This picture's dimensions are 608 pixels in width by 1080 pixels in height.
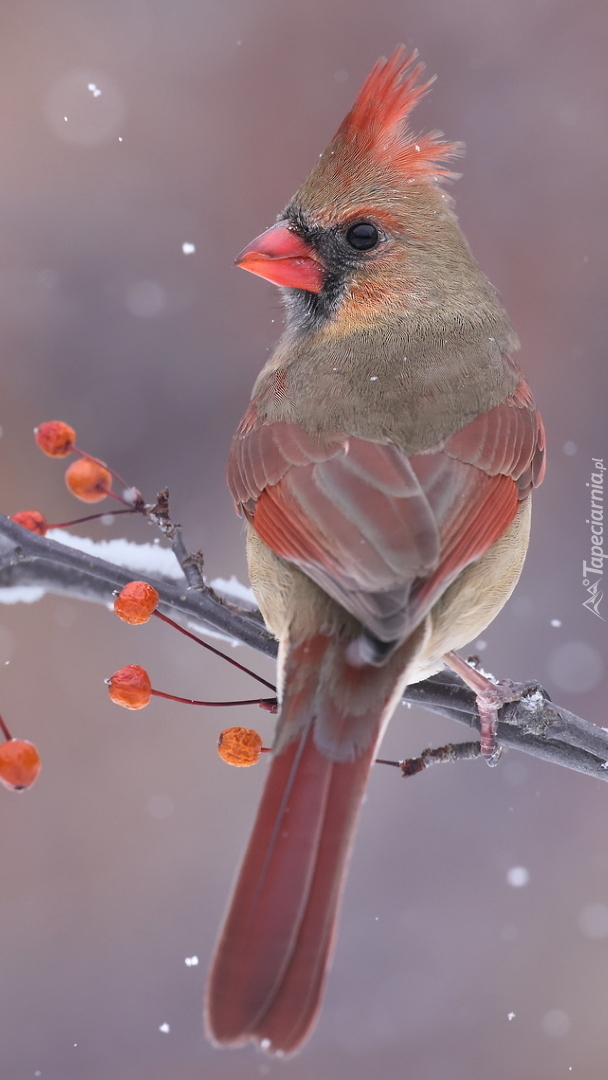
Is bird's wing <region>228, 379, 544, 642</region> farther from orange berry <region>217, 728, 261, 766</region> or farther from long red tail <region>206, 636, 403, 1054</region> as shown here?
orange berry <region>217, 728, 261, 766</region>

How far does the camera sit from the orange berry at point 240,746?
152 centimetres

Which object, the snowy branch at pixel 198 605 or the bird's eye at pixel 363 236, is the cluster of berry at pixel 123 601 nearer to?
the snowy branch at pixel 198 605

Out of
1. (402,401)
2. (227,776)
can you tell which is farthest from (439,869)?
(402,401)

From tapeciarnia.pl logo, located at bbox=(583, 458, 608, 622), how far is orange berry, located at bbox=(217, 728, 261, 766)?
100 centimetres

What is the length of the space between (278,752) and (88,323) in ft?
7.01

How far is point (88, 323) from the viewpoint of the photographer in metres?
3.14

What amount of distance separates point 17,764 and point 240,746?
31 cm

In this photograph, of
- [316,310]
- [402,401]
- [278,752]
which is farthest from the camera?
[316,310]

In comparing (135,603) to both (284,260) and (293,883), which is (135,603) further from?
(284,260)

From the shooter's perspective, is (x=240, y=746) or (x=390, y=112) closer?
(x=240, y=746)

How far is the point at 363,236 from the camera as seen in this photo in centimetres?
179

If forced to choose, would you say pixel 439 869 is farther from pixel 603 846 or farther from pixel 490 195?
pixel 490 195

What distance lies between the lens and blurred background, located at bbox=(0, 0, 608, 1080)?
2660mm

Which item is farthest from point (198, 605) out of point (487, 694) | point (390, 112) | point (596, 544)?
point (596, 544)
